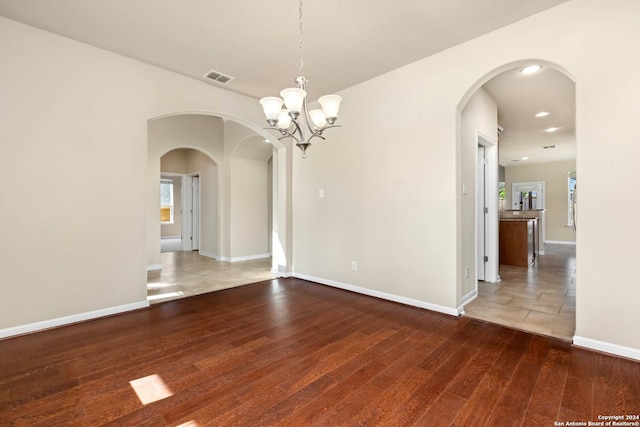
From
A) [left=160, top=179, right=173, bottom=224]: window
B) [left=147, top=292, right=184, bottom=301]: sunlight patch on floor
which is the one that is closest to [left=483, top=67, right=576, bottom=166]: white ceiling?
[left=147, top=292, right=184, bottom=301]: sunlight patch on floor

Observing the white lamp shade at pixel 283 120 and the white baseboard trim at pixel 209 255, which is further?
the white baseboard trim at pixel 209 255

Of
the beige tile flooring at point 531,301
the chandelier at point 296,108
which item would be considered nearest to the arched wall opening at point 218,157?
the chandelier at point 296,108

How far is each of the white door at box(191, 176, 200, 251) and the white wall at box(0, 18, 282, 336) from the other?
4865 millimetres

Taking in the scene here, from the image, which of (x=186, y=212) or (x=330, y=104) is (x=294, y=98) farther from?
(x=186, y=212)

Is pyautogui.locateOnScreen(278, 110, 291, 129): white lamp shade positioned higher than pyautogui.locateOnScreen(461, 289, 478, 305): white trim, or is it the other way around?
pyautogui.locateOnScreen(278, 110, 291, 129): white lamp shade

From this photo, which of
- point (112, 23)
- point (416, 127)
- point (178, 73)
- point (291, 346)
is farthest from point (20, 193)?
point (416, 127)

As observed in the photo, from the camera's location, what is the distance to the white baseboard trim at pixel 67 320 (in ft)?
8.57

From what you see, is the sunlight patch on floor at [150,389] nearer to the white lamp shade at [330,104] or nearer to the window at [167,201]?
the white lamp shade at [330,104]

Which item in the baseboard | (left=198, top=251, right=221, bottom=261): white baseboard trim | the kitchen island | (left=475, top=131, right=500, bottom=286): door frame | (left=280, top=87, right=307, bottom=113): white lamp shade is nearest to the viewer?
(left=280, top=87, right=307, bottom=113): white lamp shade

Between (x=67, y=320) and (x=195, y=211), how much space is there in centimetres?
549

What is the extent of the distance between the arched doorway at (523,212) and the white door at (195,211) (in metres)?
6.82

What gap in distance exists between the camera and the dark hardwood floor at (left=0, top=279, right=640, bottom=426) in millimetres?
1613

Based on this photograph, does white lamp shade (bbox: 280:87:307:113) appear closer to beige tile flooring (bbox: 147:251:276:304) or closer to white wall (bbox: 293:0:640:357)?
white wall (bbox: 293:0:640:357)

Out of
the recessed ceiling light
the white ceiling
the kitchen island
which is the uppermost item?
the white ceiling
